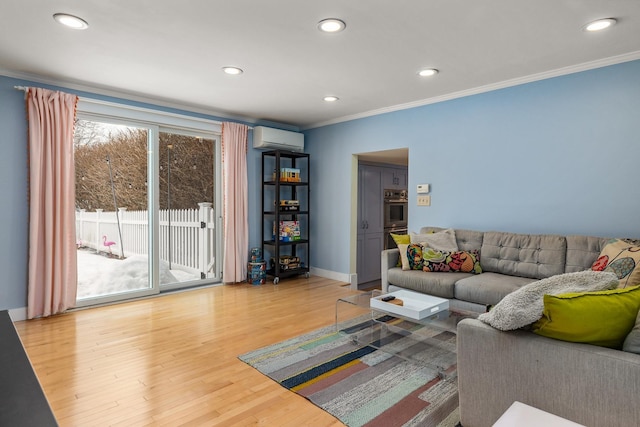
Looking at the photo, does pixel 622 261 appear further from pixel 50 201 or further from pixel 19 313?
pixel 19 313

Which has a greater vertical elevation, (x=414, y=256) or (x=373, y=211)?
(x=373, y=211)

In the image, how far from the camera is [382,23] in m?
2.52

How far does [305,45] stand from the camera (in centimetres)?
287

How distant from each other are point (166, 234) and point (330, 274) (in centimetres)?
251

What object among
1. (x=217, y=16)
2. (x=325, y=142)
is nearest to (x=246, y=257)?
(x=325, y=142)

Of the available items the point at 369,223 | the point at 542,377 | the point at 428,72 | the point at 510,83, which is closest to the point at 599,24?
the point at 510,83

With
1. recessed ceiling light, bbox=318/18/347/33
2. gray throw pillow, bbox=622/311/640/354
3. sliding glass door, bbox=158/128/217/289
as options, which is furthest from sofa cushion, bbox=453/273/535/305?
sliding glass door, bbox=158/128/217/289

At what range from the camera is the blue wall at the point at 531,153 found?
10.3ft

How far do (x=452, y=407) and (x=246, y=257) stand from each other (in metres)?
3.81

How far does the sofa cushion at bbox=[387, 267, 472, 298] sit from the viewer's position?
3.39m

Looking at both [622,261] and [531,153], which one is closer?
[622,261]

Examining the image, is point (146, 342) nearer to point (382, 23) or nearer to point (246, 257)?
point (246, 257)

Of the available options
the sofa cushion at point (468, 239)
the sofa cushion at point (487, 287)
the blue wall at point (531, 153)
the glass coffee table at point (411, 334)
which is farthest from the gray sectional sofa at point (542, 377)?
the blue wall at point (531, 153)

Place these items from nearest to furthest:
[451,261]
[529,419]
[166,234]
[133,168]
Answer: [529,419]
[451,261]
[133,168]
[166,234]
